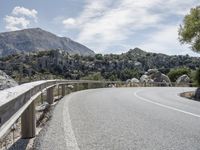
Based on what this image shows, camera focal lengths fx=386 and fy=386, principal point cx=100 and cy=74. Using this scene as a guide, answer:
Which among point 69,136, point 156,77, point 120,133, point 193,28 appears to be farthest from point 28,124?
point 156,77

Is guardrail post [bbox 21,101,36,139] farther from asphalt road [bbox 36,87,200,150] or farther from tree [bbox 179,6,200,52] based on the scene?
tree [bbox 179,6,200,52]

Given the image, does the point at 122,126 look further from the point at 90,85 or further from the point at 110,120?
the point at 90,85

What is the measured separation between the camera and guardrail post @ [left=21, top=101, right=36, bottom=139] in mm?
7672

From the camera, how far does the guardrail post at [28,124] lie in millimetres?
7672

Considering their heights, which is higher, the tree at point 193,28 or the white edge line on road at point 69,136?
the tree at point 193,28

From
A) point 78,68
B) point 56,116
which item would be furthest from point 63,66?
point 56,116

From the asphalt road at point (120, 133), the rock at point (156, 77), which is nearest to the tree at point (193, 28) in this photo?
the asphalt road at point (120, 133)

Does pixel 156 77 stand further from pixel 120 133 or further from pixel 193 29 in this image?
pixel 120 133

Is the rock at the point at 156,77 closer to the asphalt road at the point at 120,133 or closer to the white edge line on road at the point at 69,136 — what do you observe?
the asphalt road at the point at 120,133

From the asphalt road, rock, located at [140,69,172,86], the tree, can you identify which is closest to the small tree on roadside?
the tree

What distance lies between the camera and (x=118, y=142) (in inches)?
283

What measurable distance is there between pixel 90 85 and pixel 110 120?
29.0 metres

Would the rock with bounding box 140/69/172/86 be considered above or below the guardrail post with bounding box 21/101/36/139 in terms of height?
above

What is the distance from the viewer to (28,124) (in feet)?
25.3
